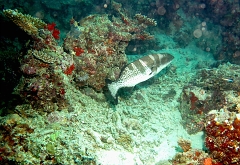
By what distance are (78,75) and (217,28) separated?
1132 centimetres

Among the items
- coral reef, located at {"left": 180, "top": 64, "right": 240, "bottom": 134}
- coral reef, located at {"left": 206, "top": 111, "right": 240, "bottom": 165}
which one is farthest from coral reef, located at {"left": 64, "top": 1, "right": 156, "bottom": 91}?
coral reef, located at {"left": 206, "top": 111, "right": 240, "bottom": 165}

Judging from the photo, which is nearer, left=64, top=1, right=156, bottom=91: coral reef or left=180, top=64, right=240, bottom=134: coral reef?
left=64, top=1, right=156, bottom=91: coral reef

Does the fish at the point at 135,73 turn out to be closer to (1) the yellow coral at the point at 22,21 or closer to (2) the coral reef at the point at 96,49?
(2) the coral reef at the point at 96,49

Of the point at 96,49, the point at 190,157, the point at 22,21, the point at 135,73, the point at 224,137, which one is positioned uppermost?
the point at 96,49

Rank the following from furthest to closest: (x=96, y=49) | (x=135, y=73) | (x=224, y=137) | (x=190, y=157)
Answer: (x=96, y=49)
(x=135, y=73)
(x=190, y=157)
(x=224, y=137)

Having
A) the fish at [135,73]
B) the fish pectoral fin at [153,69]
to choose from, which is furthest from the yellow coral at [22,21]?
the fish pectoral fin at [153,69]

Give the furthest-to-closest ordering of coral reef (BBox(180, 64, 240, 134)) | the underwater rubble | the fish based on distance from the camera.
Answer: coral reef (BBox(180, 64, 240, 134))
the fish
the underwater rubble

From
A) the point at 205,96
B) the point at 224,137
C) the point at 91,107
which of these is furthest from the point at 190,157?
the point at 205,96

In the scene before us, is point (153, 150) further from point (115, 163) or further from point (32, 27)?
point (32, 27)

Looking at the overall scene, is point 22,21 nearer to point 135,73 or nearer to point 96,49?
point 96,49

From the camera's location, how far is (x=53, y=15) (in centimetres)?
1067

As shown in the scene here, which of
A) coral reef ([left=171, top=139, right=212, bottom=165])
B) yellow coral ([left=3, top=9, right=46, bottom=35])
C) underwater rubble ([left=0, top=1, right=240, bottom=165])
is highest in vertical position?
yellow coral ([left=3, top=9, right=46, bottom=35])

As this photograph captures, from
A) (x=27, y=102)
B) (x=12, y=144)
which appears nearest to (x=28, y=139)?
(x=12, y=144)

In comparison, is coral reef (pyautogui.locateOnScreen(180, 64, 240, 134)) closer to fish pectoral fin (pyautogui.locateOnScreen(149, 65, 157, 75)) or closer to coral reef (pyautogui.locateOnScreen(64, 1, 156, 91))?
fish pectoral fin (pyautogui.locateOnScreen(149, 65, 157, 75))
